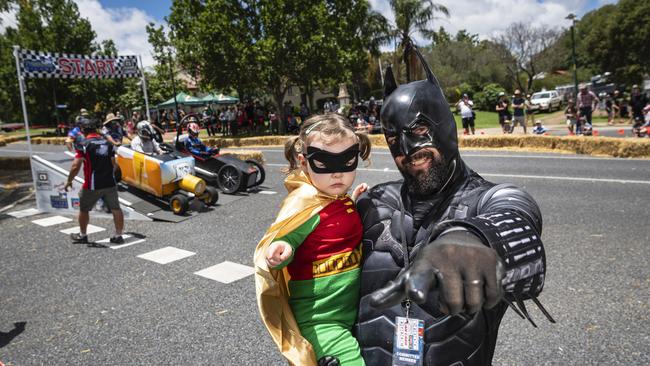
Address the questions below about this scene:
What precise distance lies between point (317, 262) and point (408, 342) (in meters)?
0.48

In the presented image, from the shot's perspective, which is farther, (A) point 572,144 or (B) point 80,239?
(A) point 572,144

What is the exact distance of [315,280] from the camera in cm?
170

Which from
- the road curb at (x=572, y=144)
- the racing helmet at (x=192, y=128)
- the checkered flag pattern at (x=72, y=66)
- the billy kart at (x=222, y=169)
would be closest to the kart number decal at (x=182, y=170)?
the billy kart at (x=222, y=169)

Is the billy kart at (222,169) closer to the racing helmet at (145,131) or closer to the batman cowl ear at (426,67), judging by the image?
the racing helmet at (145,131)

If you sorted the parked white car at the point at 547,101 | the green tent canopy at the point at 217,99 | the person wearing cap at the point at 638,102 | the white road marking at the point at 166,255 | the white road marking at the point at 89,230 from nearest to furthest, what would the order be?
the white road marking at the point at 166,255 < the white road marking at the point at 89,230 < the person wearing cap at the point at 638,102 < the parked white car at the point at 547,101 < the green tent canopy at the point at 217,99

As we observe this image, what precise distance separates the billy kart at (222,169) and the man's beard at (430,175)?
8397mm

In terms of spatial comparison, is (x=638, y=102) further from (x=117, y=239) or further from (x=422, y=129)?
(x=422, y=129)

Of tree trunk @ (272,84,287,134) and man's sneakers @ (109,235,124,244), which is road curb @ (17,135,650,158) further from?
tree trunk @ (272,84,287,134)

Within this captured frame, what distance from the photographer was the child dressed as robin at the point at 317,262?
163 centimetres

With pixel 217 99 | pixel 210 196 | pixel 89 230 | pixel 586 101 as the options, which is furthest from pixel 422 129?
pixel 217 99

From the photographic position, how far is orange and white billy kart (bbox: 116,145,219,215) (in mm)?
8391

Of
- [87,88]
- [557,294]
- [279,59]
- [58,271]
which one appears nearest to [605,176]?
[557,294]

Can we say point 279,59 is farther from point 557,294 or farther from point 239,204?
point 557,294

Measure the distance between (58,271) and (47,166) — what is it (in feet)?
13.6
